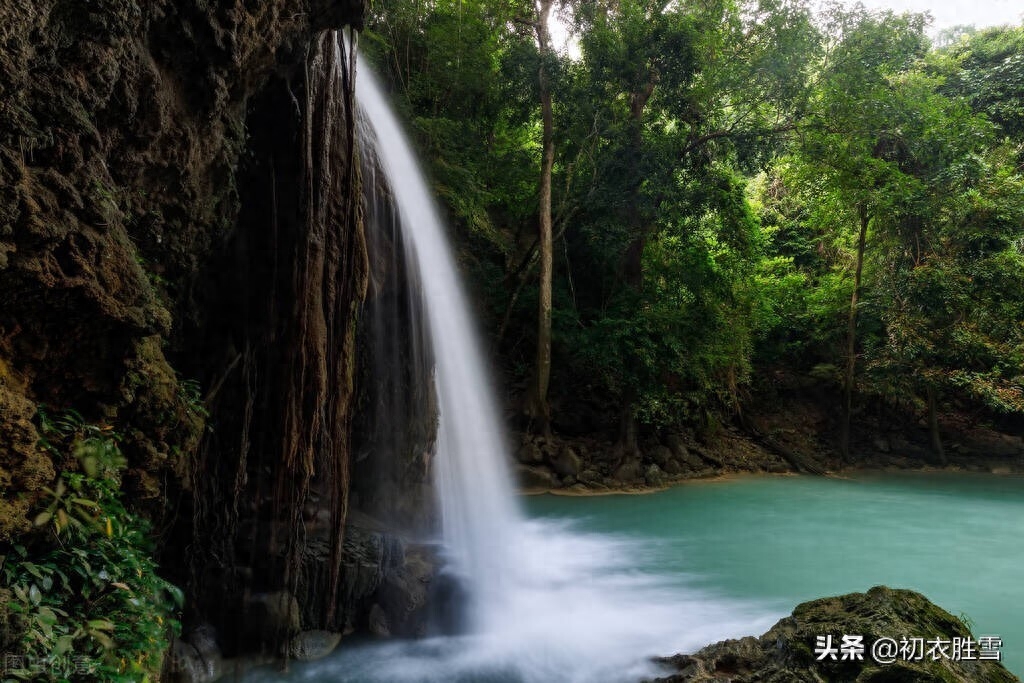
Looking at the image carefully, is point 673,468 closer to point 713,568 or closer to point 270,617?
point 713,568

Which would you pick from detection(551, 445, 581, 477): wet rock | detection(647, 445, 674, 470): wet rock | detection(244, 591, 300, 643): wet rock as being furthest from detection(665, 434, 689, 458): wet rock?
detection(244, 591, 300, 643): wet rock

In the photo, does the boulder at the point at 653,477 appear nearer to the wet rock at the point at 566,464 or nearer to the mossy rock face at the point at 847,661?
the wet rock at the point at 566,464

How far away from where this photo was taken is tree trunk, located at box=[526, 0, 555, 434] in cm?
1352

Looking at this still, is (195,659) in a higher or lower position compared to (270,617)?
lower

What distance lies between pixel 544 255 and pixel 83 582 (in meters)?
11.6

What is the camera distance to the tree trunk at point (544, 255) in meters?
13.5

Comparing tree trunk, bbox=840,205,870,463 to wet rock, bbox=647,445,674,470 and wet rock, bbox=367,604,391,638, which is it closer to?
wet rock, bbox=647,445,674,470

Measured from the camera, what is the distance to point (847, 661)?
12.6 ft

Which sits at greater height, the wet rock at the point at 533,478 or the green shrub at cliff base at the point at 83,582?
the green shrub at cliff base at the point at 83,582

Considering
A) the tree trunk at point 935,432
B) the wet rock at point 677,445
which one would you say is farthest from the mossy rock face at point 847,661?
the tree trunk at point 935,432

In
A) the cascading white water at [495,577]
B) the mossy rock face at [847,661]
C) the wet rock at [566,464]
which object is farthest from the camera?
the wet rock at [566,464]

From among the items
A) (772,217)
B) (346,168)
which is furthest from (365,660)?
(772,217)

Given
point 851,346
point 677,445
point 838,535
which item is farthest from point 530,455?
point 851,346

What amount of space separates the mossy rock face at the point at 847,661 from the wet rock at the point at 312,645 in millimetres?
2995
